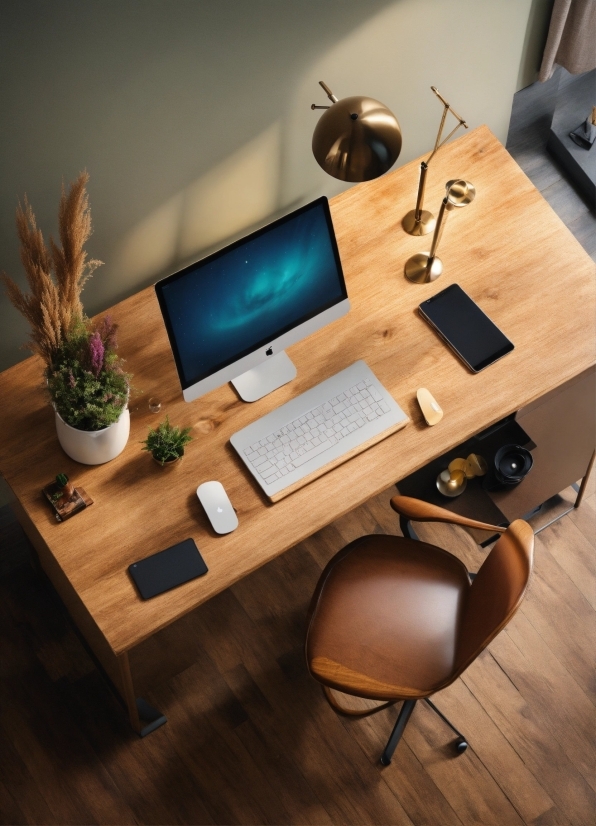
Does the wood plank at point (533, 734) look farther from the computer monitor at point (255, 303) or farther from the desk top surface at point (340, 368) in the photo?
the computer monitor at point (255, 303)

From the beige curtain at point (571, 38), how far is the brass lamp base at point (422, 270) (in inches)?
36.7

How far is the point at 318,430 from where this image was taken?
7.34ft

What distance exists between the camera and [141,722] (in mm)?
2629

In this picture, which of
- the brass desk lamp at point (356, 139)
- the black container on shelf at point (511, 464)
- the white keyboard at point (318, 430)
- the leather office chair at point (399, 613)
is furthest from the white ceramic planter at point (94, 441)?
the black container on shelf at point (511, 464)

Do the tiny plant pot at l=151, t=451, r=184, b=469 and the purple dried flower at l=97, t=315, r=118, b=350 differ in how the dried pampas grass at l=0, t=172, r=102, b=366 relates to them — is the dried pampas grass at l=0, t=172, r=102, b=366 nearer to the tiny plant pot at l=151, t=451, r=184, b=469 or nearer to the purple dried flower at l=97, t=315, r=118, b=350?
the purple dried flower at l=97, t=315, r=118, b=350

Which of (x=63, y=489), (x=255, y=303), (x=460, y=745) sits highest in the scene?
(x=255, y=303)

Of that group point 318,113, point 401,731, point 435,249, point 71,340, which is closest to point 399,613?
point 401,731

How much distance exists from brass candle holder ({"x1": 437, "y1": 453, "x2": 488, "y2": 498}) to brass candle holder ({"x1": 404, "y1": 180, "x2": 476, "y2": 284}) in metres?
0.57

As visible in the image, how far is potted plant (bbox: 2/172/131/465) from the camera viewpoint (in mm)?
1884

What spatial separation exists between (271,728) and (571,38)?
2439 millimetres

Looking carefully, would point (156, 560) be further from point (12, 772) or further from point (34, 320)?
point (12, 772)

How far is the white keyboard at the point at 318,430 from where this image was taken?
2191mm

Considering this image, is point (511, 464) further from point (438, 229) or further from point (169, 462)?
point (169, 462)

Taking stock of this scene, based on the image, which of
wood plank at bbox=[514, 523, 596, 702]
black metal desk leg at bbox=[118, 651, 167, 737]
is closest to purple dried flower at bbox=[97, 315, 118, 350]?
black metal desk leg at bbox=[118, 651, 167, 737]
